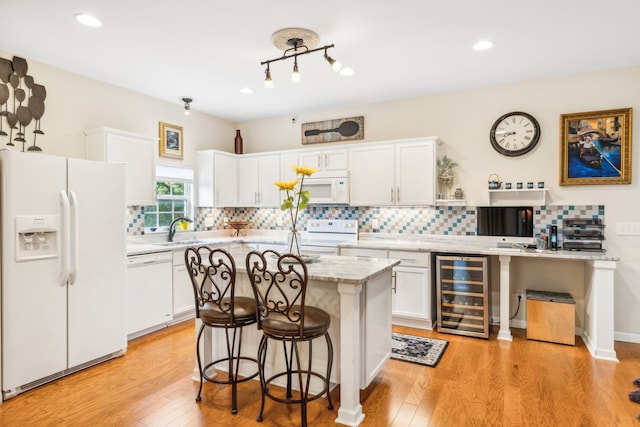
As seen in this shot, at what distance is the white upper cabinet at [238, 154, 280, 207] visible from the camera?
525cm

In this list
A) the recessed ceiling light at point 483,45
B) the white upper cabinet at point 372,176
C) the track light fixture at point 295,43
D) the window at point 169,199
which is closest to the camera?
the track light fixture at point 295,43

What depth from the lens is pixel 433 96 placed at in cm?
451

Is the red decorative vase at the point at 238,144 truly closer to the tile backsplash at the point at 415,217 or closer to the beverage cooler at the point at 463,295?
the tile backsplash at the point at 415,217

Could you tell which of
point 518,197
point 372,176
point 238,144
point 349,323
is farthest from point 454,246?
point 238,144

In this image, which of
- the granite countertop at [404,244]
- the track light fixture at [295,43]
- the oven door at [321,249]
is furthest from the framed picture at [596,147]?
the track light fixture at [295,43]

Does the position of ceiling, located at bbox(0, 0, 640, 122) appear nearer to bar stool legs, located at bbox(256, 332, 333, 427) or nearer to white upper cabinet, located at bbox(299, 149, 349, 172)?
white upper cabinet, located at bbox(299, 149, 349, 172)

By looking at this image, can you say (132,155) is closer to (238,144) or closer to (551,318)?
(238,144)

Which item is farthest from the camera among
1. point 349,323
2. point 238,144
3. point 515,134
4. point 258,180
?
point 238,144

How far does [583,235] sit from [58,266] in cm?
466

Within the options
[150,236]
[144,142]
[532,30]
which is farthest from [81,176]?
[532,30]

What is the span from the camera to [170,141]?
483cm

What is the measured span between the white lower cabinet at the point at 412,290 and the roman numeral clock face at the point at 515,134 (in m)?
1.52

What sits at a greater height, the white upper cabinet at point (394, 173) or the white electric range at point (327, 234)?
the white upper cabinet at point (394, 173)

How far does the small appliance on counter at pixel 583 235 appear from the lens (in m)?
3.53
